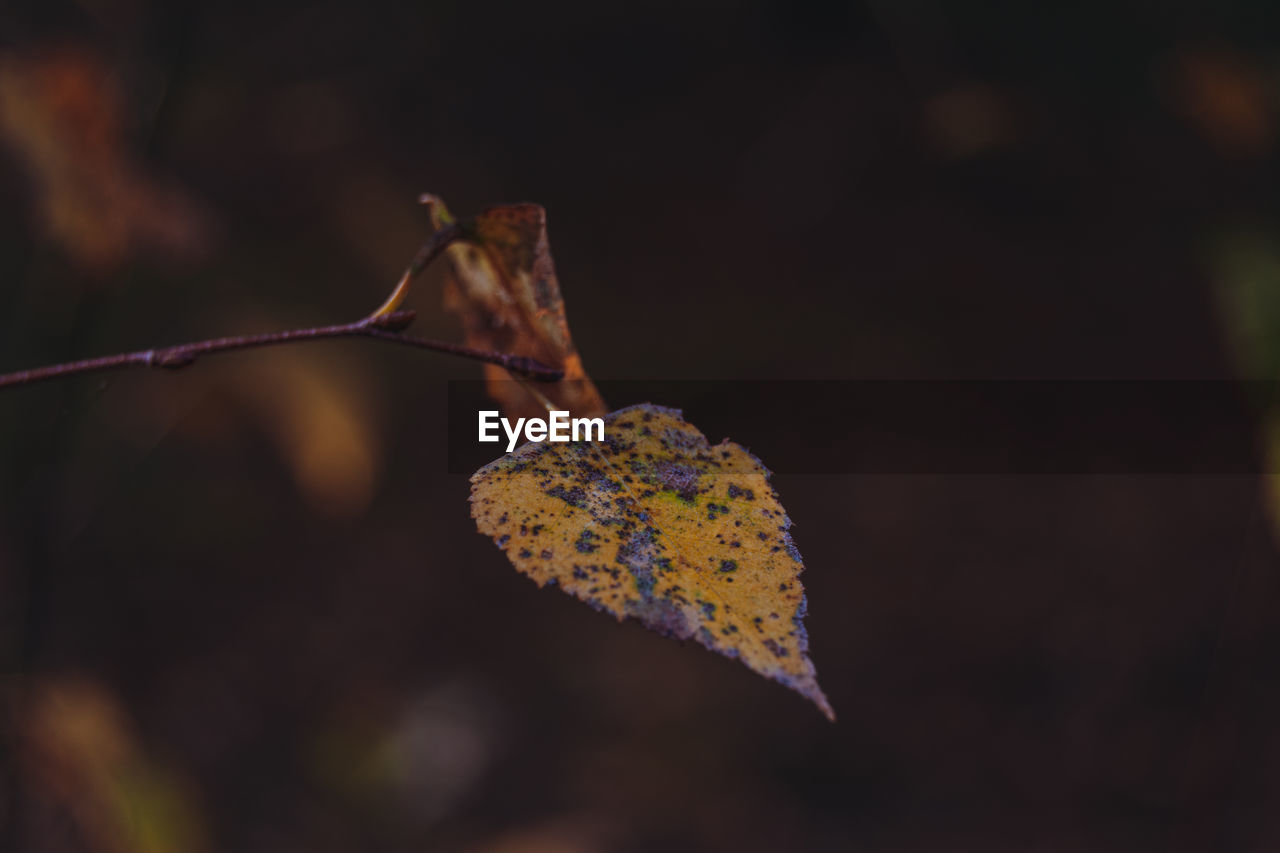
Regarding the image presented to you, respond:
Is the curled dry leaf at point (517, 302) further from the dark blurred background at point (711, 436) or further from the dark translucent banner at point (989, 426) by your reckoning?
the dark translucent banner at point (989, 426)

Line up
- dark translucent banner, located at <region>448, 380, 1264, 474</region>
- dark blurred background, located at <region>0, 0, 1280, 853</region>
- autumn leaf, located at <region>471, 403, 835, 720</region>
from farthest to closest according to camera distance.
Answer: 1. dark translucent banner, located at <region>448, 380, 1264, 474</region>
2. dark blurred background, located at <region>0, 0, 1280, 853</region>
3. autumn leaf, located at <region>471, 403, 835, 720</region>

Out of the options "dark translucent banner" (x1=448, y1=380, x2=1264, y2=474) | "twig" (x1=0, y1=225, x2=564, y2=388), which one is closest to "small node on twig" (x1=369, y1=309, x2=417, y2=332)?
"twig" (x1=0, y1=225, x2=564, y2=388)

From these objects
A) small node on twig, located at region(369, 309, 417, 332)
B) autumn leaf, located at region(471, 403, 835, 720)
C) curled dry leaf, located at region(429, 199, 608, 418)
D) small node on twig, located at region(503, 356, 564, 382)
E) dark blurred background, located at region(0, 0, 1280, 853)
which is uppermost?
dark blurred background, located at region(0, 0, 1280, 853)

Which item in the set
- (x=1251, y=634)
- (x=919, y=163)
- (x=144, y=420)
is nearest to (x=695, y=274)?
(x=919, y=163)

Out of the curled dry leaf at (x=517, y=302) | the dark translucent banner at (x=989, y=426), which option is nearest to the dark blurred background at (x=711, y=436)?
the dark translucent banner at (x=989, y=426)

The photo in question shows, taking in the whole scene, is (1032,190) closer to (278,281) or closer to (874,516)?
(874,516)

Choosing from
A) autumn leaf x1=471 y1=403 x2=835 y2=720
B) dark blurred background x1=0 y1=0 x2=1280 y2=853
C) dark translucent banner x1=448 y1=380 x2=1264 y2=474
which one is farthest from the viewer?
dark translucent banner x1=448 y1=380 x2=1264 y2=474

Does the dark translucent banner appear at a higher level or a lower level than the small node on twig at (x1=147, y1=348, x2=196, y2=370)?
higher

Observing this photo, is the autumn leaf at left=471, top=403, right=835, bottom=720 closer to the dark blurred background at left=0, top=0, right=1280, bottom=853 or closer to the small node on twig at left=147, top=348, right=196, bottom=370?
the small node on twig at left=147, top=348, right=196, bottom=370
